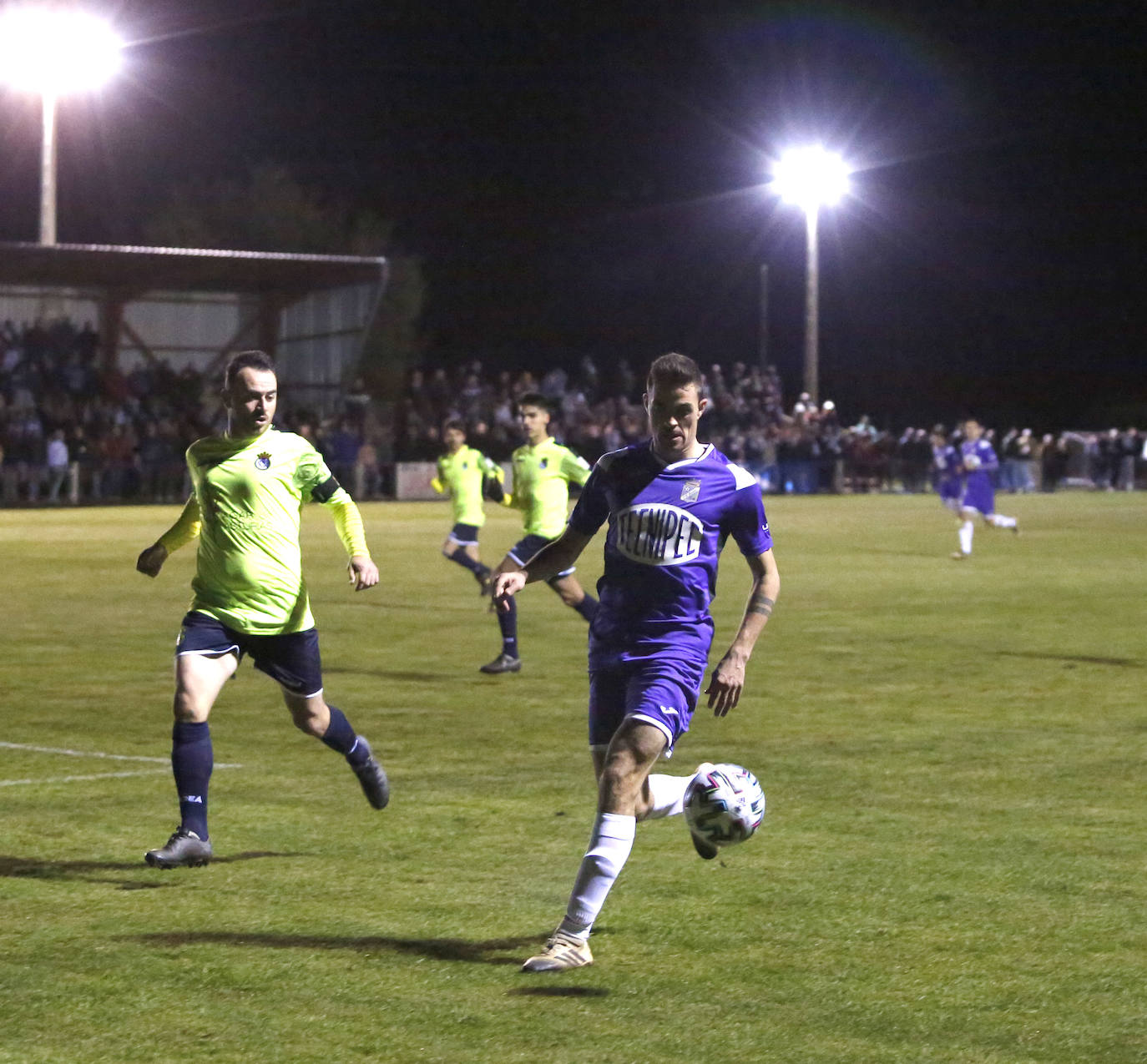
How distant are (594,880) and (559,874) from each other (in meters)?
1.56

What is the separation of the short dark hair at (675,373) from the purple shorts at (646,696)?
0.87 meters

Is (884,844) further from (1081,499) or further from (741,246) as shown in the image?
(741,246)

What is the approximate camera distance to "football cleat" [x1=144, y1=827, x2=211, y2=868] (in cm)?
735

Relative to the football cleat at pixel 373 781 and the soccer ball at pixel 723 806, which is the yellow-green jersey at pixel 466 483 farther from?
the soccer ball at pixel 723 806

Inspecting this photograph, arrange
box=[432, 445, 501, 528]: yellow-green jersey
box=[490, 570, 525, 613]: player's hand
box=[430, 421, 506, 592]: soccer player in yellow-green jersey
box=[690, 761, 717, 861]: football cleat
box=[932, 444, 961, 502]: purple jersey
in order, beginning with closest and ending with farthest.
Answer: box=[490, 570, 525, 613]: player's hand < box=[690, 761, 717, 861]: football cleat < box=[430, 421, 506, 592]: soccer player in yellow-green jersey < box=[432, 445, 501, 528]: yellow-green jersey < box=[932, 444, 961, 502]: purple jersey

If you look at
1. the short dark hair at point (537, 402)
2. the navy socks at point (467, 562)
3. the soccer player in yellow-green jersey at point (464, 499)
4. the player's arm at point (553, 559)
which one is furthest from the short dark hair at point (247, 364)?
the soccer player in yellow-green jersey at point (464, 499)

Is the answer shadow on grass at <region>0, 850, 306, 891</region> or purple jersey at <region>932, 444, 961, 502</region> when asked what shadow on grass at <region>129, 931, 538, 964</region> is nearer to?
shadow on grass at <region>0, 850, 306, 891</region>

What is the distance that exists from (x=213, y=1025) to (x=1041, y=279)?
68973 millimetres

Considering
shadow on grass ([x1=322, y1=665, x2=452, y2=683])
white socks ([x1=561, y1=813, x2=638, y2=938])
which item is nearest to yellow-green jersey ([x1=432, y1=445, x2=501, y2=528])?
shadow on grass ([x1=322, y1=665, x2=452, y2=683])

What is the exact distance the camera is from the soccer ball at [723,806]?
645cm

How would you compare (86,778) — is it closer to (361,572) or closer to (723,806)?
(361,572)

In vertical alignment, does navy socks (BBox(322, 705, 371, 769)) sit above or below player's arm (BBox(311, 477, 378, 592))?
below

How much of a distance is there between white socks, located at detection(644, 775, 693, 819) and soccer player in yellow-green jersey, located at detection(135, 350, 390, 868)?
1.60m

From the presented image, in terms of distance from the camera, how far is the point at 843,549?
96.1 feet
